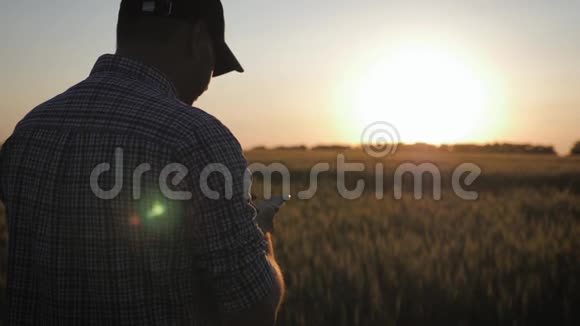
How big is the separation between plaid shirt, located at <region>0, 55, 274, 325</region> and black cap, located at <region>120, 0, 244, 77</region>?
0.44 ft

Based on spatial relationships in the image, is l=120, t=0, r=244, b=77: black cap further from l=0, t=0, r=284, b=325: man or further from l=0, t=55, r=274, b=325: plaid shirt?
l=0, t=55, r=274, b=325: plaid shirt

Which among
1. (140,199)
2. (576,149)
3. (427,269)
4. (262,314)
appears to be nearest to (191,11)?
(140,199)

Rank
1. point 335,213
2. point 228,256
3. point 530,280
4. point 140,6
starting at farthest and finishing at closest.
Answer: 1. point 335,213
2. point 530,280
3. point 140,6
4. point 228,256

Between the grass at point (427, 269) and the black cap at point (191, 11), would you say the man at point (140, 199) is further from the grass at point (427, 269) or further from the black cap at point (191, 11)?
the grass at point (427, 269)

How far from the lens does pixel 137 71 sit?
57.2 inches

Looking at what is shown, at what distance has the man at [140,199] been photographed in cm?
130

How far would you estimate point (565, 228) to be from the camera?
238 inches

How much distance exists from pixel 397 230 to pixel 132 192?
4.83 meters

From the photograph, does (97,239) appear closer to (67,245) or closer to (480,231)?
(67,245)

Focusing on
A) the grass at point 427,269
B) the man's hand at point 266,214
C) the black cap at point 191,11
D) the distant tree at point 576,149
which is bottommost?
the grass at point 427,269

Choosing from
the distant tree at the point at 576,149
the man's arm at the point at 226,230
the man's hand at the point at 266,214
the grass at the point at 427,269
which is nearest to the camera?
the man's arm at the point at 226,230

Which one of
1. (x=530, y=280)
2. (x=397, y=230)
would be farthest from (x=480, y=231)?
(x=530, y=280)

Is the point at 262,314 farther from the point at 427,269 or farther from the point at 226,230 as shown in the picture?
the point at 427,269

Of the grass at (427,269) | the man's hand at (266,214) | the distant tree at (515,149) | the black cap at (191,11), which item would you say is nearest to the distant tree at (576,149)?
the distant tree at (515,149)
